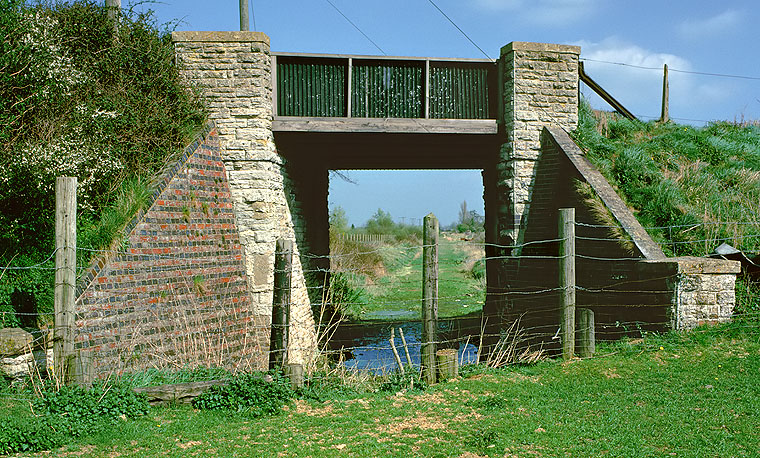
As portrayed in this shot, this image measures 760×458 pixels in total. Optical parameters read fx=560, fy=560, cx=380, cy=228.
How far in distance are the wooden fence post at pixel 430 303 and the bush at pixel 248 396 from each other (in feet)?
5.23

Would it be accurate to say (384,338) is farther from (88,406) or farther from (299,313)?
(88,406)

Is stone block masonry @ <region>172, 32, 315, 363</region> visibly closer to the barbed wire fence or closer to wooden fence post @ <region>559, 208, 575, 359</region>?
the barbed wire fence

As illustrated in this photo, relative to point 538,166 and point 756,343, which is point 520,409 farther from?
point 538,166

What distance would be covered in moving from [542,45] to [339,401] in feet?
26.4

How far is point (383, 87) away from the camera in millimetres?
10773

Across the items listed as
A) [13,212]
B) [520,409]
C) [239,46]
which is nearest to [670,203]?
[520,409]

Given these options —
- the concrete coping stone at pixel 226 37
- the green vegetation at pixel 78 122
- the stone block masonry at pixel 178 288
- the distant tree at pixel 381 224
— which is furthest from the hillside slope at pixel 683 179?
the distant tree at pixel 381 224

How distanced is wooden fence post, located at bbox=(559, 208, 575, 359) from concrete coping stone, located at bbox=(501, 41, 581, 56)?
447cm

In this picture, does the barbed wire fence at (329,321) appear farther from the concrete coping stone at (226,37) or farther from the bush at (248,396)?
the concrete coping stone at (226,37)

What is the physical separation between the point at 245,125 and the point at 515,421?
6.88m

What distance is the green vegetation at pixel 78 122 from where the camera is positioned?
25.0 ft

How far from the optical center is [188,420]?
5.36 metres

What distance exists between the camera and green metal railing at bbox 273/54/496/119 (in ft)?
34.3

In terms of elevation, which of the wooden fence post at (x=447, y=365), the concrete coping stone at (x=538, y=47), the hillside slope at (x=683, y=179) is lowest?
the wooden fence post at (x=447, y=365)
